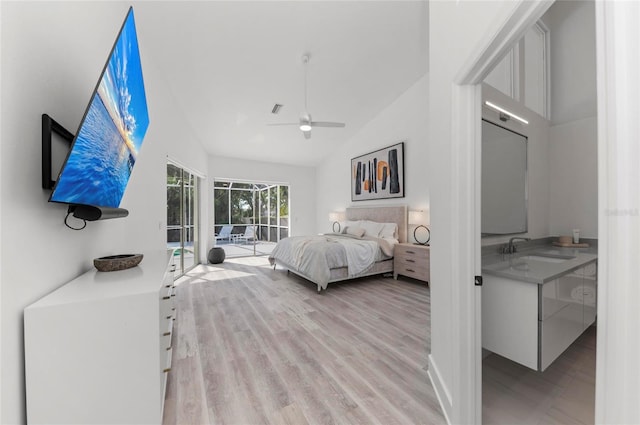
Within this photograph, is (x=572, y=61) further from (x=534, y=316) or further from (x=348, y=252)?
(x=348, y=252)

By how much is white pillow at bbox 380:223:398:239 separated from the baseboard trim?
2.94 metres

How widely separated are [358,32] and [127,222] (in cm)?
324

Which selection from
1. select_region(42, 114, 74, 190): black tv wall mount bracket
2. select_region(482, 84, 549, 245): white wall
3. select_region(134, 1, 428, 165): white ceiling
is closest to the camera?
select_region(42, 114, 74, 190): black tv wall mount bracket

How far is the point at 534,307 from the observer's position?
1325 millimetres

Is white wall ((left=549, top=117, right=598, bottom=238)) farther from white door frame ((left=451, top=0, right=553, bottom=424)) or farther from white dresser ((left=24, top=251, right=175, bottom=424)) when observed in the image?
white dresser ((left=24, top=251, right=175, bottom=424))

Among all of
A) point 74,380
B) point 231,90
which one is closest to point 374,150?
point 231,90

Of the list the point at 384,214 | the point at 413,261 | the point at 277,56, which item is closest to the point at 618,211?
the point at 277,56

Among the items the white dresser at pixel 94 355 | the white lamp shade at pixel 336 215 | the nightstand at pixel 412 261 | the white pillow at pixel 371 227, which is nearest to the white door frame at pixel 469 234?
the white dresser at pixel 94 355

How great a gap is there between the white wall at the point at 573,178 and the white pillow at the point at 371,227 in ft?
8.49

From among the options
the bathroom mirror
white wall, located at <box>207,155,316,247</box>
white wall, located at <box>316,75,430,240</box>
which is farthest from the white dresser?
white wall, located at <box>207,155,316,247</box>

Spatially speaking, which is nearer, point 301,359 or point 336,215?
point 301,359

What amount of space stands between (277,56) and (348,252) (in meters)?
2.93

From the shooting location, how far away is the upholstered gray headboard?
455 centimetres

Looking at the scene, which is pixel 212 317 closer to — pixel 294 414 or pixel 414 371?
pixel 294 414
